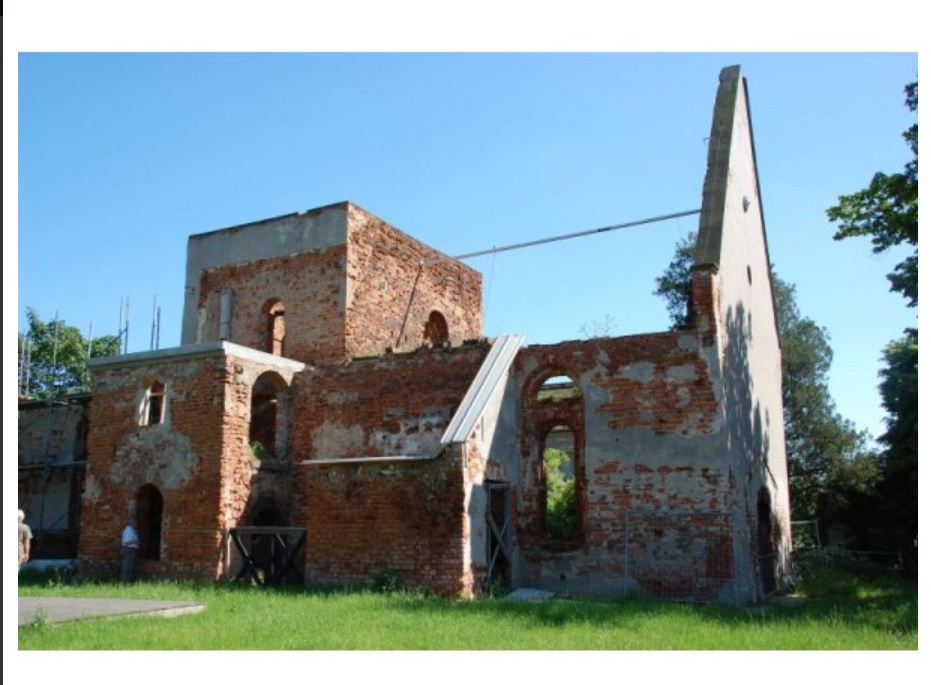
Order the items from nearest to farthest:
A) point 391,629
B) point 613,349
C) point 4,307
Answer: point 4,307 < point 391,629 < point 613,349

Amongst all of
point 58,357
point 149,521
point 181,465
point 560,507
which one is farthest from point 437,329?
point 58,357

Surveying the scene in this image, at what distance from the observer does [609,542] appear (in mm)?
14828

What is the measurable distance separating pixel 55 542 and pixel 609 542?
14.8m

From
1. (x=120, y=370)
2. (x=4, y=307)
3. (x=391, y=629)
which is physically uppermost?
(x=120, y=370)

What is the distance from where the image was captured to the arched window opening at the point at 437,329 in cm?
2266

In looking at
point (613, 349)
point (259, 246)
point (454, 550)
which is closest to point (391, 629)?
point (454, 550)

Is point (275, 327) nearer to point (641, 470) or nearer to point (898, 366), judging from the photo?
point (641, 470)

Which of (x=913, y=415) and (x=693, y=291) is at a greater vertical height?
(x=693, y=291)

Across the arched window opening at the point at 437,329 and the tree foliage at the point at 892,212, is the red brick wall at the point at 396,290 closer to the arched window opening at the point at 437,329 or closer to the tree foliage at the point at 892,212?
the arched window opening at the point at 437,329

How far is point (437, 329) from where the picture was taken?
22.9m

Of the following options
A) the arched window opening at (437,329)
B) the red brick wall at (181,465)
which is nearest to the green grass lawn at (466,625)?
the red brick wall at (181,465)

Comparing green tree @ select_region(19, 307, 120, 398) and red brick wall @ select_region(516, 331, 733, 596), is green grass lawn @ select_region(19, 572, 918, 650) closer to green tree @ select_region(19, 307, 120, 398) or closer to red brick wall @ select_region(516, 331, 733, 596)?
red brick wall @ select_region(516, 331, 733, 596)

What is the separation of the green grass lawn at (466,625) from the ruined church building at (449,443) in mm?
1492

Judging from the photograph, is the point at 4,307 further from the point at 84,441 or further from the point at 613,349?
the point at 84,441
